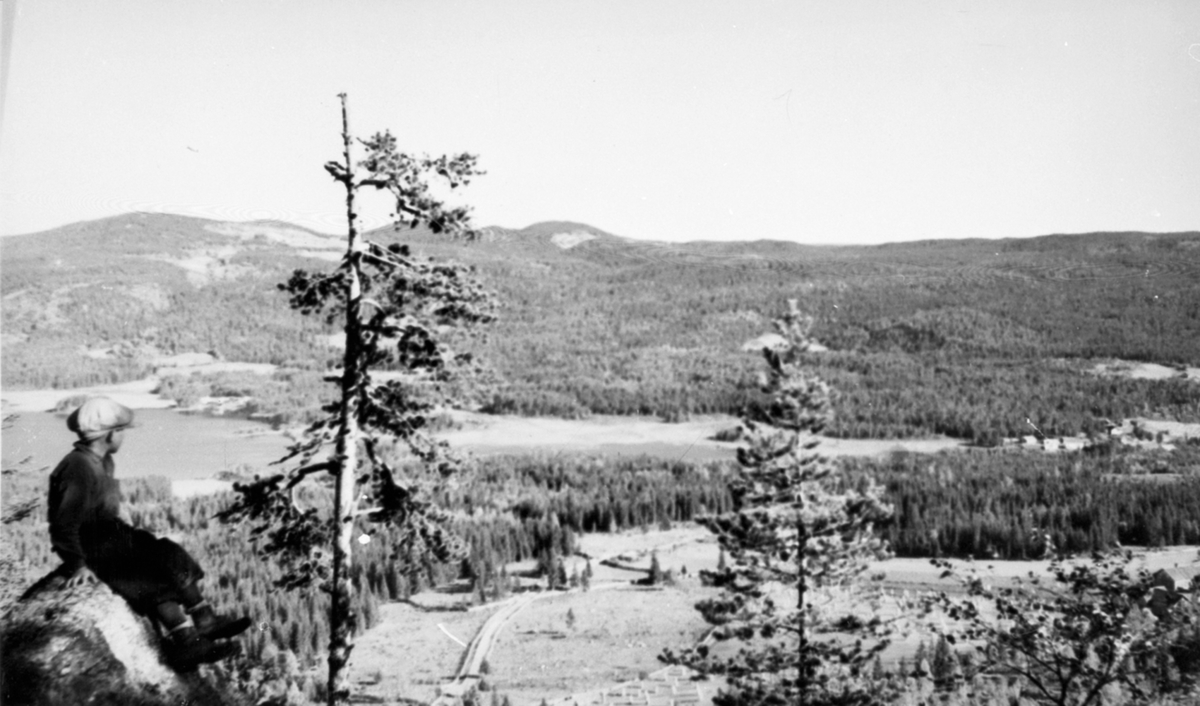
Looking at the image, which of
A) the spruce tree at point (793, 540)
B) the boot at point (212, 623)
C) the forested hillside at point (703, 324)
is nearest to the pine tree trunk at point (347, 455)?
the boot at point (212, 623)

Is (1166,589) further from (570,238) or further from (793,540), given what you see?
(570,238)

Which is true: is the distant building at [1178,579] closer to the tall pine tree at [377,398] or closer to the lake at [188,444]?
the tall pine tree at [377,398]

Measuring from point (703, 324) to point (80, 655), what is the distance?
22.2 m

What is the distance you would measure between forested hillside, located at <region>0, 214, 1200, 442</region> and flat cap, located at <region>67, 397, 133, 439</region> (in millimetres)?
7818

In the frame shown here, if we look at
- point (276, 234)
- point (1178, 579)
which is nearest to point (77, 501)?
point (1178, 579)

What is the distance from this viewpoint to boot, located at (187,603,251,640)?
7.13 meters

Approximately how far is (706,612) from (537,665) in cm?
397

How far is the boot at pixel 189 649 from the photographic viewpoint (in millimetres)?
7062

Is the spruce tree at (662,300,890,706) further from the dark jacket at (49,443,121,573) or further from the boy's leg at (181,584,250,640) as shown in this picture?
the dark jacket at (49,443,121,573)

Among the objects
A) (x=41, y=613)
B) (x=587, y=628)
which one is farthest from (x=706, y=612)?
(x=41, y=613)

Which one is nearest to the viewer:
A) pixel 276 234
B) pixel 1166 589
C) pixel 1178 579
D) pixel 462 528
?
pixel 1166 589

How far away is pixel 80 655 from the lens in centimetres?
679

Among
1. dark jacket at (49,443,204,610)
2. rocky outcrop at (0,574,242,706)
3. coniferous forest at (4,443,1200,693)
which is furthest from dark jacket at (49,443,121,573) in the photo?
coniferous forest at (4,443,1200,693)

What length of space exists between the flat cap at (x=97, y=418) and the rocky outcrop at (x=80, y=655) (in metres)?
1.36
